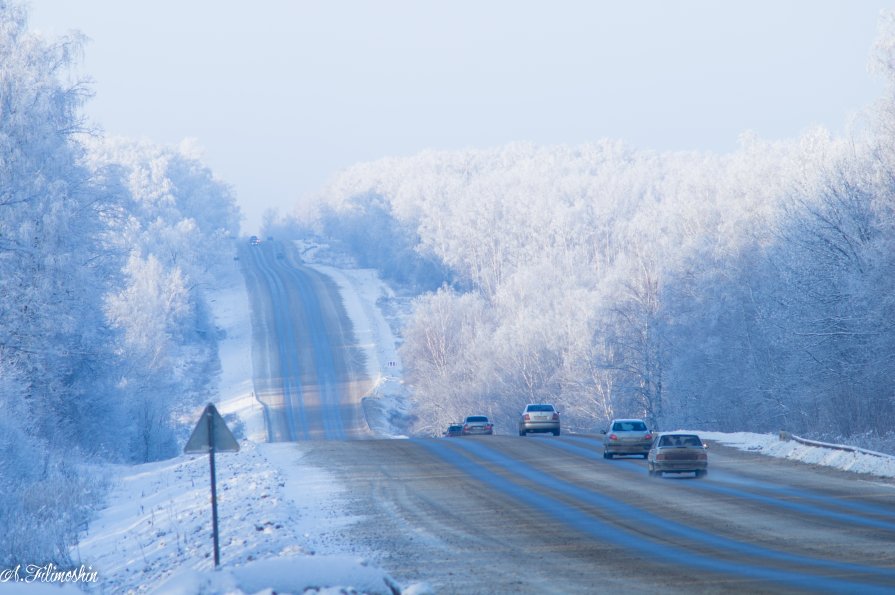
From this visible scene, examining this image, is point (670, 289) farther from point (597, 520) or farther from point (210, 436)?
point (210, 436)

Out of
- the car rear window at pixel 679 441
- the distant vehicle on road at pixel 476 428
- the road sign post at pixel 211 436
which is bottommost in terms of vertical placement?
the distant vehicle on road at pixel 476 428

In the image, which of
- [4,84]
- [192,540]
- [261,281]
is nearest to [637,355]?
[4,84]

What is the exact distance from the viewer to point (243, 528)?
19203 mm

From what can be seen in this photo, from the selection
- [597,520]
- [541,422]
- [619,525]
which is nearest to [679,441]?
[597,520]

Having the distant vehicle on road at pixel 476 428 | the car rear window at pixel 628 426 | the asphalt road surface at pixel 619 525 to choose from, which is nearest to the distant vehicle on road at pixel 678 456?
the asphalt road surface at pixel 619 525

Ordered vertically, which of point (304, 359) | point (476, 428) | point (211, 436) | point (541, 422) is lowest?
point (476, 428)

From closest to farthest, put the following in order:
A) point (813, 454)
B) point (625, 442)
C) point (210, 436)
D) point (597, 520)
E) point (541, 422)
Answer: point (210, 436), point (597, 520), point (813, 454), point (625, 442), point (541, 422)

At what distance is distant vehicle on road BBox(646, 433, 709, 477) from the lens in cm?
2941

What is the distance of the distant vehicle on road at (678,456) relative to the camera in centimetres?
2941

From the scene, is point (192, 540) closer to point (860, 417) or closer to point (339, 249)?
point (860, 417)

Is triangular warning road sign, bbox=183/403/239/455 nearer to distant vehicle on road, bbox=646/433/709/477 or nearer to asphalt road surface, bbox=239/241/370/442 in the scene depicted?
distant vehicle on road, bbox=646/433/709/477

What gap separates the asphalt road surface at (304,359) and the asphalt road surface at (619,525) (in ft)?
159

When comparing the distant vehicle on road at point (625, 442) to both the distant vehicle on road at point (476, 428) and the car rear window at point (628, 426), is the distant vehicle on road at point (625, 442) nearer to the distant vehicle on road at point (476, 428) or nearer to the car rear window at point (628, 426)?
the car rear window at point (628, 426)

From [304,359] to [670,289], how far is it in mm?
46610
